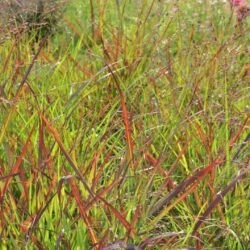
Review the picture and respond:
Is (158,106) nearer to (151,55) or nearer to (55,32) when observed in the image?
(151,55)

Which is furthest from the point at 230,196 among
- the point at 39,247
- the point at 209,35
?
the point at 209,35

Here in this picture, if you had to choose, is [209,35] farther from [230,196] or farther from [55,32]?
[230,196]

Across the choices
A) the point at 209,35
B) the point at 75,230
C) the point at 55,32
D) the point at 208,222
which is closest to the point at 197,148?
the point at 208,222

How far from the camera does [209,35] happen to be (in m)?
3.93

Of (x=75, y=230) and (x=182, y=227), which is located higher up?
(x=75, y=230)

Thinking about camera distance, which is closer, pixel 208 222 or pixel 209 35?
pixel 208 222

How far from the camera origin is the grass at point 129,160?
74.2 inches

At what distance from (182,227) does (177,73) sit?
0.94m

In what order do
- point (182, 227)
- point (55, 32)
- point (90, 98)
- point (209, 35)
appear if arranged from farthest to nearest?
point (55, 32)
point (209, 35)
point (90, 98)
point (182, 227)

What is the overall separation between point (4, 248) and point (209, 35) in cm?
230

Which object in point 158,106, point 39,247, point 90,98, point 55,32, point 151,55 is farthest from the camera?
point 55,32

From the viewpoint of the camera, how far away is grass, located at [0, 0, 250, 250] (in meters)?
1.88

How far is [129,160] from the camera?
78.0 inches

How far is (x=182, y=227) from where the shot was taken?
2.17 meters
